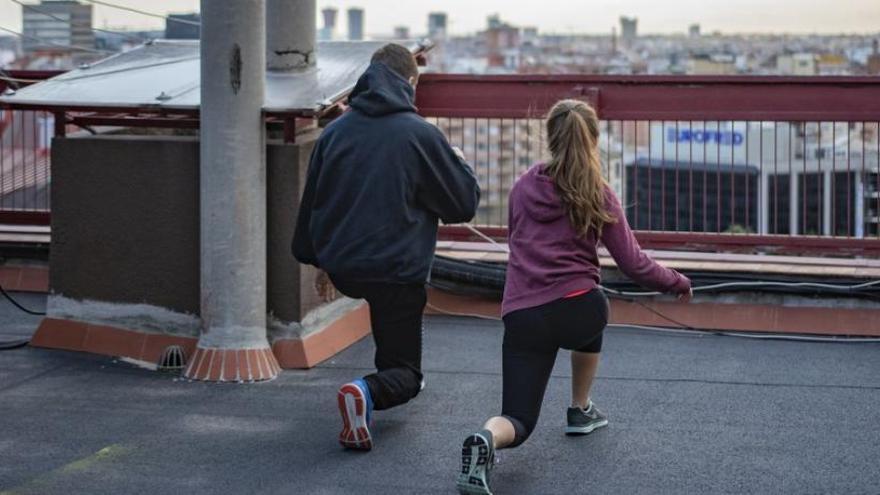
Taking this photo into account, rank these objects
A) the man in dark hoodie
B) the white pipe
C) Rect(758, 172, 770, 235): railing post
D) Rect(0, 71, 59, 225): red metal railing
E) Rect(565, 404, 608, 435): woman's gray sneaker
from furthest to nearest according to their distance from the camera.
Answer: Rect(758, 172, 770, 235): railing post < Rect(0, 71, 59, 225): red metal railing < the white pipe < Rect(565, 404, 608, 435): woman's gray sneaker < the man in dark hoodie

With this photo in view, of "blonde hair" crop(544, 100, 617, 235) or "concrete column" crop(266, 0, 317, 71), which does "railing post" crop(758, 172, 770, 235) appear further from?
"blonde hair" crop(544, 100, 617, 235)

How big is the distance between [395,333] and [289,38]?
2831 mm

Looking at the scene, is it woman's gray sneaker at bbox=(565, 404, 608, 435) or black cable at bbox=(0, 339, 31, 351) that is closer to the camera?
woman's gray sneaker at bbox=(565, 404, 608, 435)

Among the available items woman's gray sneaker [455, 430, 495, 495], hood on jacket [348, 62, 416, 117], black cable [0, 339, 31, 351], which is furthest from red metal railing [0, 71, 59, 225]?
woman's gray sneaker [455, 430, 495, 495]

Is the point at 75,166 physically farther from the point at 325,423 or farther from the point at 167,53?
the point at 325,423

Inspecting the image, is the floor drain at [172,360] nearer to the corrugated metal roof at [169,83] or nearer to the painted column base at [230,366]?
the painted column base at [230,366]

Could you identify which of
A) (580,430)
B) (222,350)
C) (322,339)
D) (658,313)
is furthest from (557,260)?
(658,313)

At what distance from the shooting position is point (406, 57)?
6.66m

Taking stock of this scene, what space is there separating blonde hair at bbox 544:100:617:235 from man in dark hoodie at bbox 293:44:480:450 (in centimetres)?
81

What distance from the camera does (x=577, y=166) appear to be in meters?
5.74

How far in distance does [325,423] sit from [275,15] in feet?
9.81

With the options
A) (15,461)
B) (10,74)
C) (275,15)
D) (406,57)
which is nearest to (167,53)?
(275,15)

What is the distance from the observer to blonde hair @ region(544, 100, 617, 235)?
574cm

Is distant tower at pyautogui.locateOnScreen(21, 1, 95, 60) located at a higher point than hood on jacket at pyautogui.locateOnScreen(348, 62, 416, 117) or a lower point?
higher
